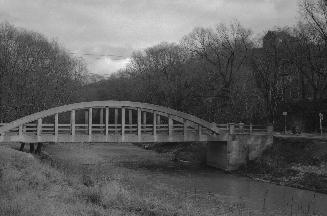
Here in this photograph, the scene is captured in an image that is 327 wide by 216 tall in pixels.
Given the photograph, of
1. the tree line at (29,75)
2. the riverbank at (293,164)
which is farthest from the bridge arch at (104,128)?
the tree line at (29,75)

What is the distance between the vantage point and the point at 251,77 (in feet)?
194

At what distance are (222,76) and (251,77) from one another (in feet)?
14.5

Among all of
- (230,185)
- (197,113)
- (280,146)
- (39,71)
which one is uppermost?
(39,71)

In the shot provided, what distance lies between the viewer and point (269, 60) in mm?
54406

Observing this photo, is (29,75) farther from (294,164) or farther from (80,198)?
(80,198)

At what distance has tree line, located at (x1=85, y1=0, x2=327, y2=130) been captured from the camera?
49219 mm

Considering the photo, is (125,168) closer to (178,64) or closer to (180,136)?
(180,136)

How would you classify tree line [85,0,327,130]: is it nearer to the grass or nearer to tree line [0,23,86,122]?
tree line [0,23,86,122]

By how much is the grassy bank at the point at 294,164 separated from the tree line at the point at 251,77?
13.1 metres

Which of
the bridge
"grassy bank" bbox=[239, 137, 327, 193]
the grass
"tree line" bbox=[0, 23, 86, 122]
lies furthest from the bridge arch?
"tree line" bbox=[0, 23, 86, 122]

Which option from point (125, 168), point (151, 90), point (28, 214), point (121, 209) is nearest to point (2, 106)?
point (125, 168)

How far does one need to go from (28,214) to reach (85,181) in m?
13.1

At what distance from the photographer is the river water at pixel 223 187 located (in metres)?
23.0

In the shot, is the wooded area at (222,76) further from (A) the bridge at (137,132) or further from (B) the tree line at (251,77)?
(A) the bridge at (137,132)
